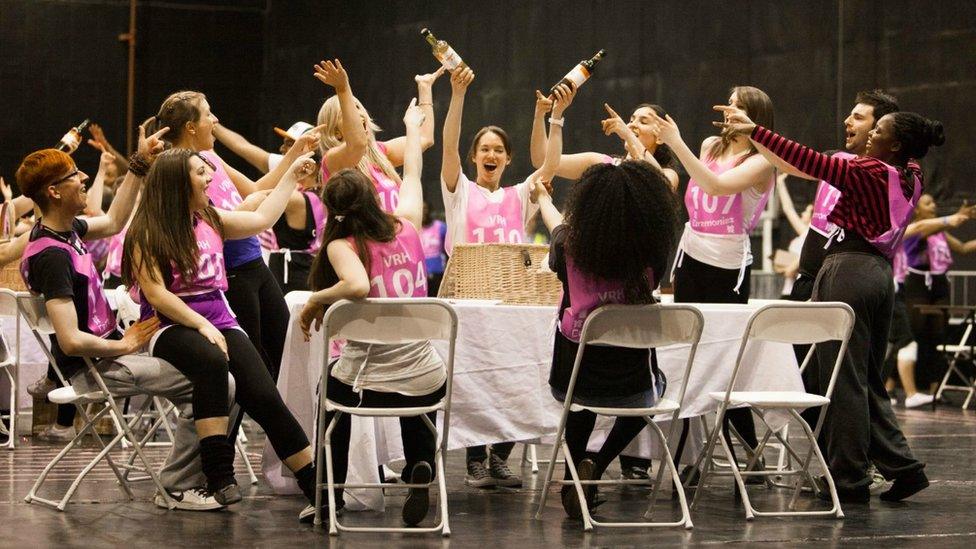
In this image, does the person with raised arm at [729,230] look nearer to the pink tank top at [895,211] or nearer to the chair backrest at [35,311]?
the pink tank top at [895,211]

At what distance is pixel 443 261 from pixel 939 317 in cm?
523

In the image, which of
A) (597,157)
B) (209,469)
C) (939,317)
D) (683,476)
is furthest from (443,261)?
(209,469)

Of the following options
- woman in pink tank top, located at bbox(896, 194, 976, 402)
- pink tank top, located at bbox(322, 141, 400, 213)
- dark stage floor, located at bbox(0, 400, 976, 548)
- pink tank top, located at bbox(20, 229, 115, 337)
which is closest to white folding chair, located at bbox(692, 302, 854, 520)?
dark stage floor, located at bbox(0, 400, 976, 548)

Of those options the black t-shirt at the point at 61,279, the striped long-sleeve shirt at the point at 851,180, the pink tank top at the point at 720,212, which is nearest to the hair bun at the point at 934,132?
the striped long-sleeve shirt at the point at 851,180

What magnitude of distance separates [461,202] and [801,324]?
5.56 feet

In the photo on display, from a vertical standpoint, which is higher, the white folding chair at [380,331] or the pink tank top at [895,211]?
the pink tank top at [895,211]

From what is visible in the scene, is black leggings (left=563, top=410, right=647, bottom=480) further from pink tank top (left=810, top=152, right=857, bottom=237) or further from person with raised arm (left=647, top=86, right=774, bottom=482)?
pink tank top (left=810, top=152, right=857, bottom=237)

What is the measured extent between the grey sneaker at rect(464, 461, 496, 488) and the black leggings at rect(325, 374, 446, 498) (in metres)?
0.81

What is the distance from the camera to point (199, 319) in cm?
436

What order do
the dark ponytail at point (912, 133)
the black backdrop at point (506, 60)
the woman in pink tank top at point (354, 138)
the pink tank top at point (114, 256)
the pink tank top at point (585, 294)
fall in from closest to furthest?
the pink tank top at point (585, 294), the dark ponytail at point (912, 133), the woman in pink tank top at point (354, 138), the pink tank top at point (114, 256), the black backdrop at point (506, 60)

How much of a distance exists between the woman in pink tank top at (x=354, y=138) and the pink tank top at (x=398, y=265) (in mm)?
860

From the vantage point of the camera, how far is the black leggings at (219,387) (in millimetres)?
4320

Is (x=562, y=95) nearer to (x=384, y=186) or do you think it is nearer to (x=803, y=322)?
(x=384, y=186)

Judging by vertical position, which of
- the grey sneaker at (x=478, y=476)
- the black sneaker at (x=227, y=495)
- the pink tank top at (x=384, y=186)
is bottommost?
the grey sneaker at (x=478, y=476)
